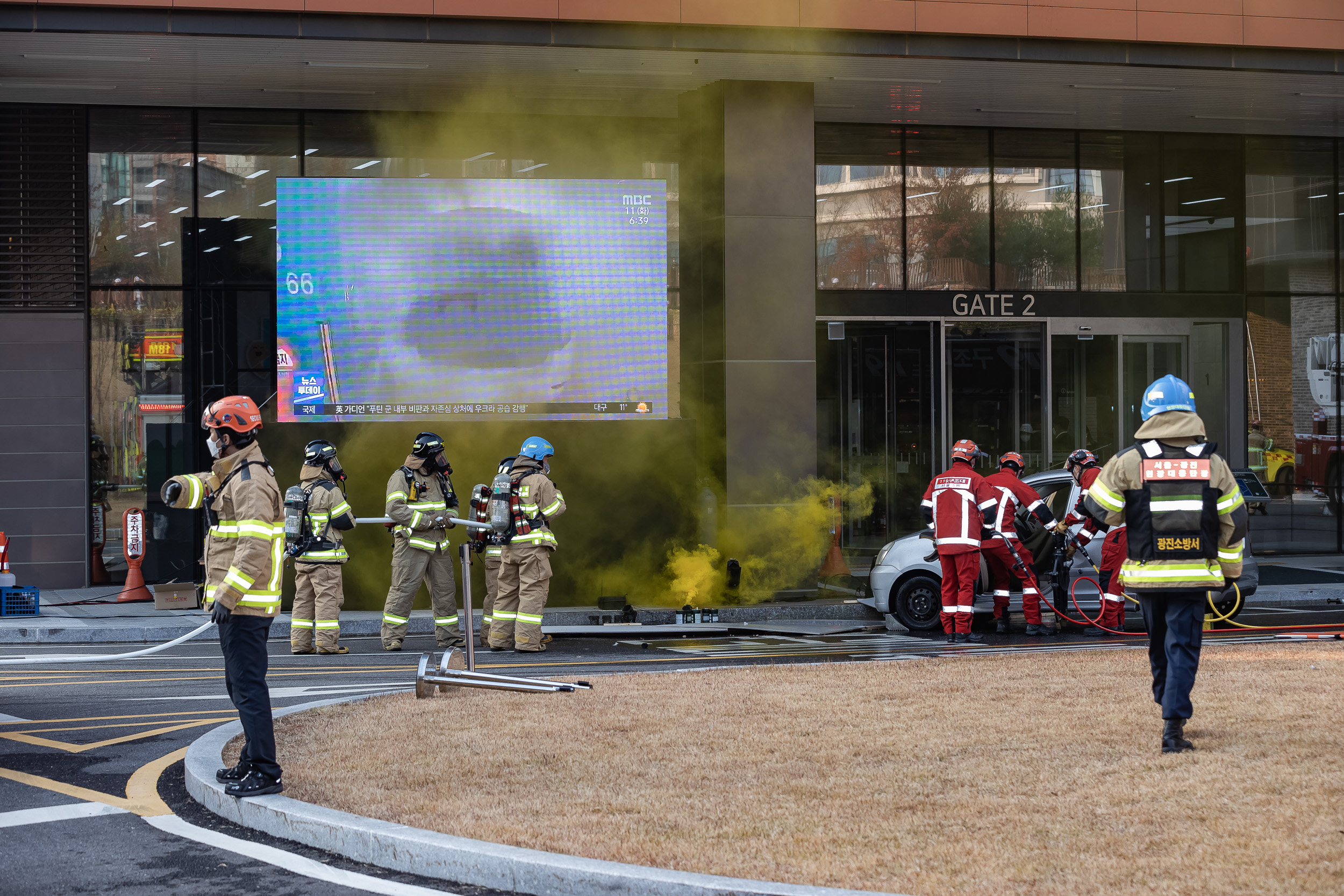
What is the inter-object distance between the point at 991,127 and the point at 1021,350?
3.24 m

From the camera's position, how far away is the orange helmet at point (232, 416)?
6.65m

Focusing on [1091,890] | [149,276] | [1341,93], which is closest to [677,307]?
[149,276]

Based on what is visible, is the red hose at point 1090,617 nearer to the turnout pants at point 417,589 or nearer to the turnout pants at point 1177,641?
the turnout pants at point 417,589

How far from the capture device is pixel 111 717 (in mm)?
9008

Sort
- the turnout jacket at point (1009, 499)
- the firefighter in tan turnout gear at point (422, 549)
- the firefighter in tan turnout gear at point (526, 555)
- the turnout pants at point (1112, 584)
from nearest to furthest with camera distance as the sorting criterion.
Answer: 1. the firefighter in tan turnout gear at point (526, 555)
2. the firefighter in tan turnout gear at point (422, 549)
3. the turnout jacket at point (1009, 499)
4. the turnout pants at point (1112, 584)

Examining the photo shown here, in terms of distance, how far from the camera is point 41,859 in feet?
18.5

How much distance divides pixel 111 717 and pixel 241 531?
3.29m

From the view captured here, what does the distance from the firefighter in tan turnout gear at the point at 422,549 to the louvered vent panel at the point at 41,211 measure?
7.08 metres

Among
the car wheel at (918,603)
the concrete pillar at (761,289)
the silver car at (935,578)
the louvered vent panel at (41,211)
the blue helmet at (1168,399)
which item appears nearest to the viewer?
the blue helmet at (1168,399)

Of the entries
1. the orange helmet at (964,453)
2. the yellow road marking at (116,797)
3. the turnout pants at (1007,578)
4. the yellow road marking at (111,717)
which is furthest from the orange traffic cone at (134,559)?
the turnout pants at (1007,578)

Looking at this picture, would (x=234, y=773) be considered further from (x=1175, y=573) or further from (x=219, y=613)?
(x=1175, y=573)

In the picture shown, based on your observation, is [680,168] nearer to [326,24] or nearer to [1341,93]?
[326,24]

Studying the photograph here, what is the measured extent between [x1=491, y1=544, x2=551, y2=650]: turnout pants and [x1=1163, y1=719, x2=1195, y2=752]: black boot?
653 cm

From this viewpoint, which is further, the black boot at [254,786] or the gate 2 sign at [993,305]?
the gate 2 sign at [993,305]
